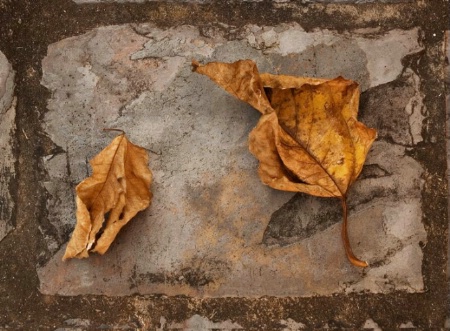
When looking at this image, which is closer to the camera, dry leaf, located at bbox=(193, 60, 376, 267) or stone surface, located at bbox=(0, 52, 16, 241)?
dry leaf, located at bbox=(193, 60, 376, 267)

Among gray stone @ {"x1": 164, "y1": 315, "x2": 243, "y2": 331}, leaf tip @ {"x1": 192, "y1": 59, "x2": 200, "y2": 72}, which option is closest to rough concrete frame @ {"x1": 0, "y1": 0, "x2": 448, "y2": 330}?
gray stone @ {"x1": 164, "y1": 315, "x2": 243, "y2": 331}

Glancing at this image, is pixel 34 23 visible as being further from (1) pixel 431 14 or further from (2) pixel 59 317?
(1) pixel 431 14

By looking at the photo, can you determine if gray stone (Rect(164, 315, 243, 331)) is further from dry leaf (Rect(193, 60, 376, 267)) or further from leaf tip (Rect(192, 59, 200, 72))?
leaf tip (Rect(192, 59, 200, 72))

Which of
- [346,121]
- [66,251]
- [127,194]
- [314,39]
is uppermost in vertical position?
[314,39]

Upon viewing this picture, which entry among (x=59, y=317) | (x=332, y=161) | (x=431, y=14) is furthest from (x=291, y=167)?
(x=59, y=317)

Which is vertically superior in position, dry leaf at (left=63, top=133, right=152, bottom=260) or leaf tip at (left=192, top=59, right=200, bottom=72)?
leaf tip at (left=192, top=59, right=200, bottom=72)

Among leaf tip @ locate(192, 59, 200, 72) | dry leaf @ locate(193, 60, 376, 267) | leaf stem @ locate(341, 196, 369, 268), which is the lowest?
leaf stem @ locate(341, 196, 369, 268)
